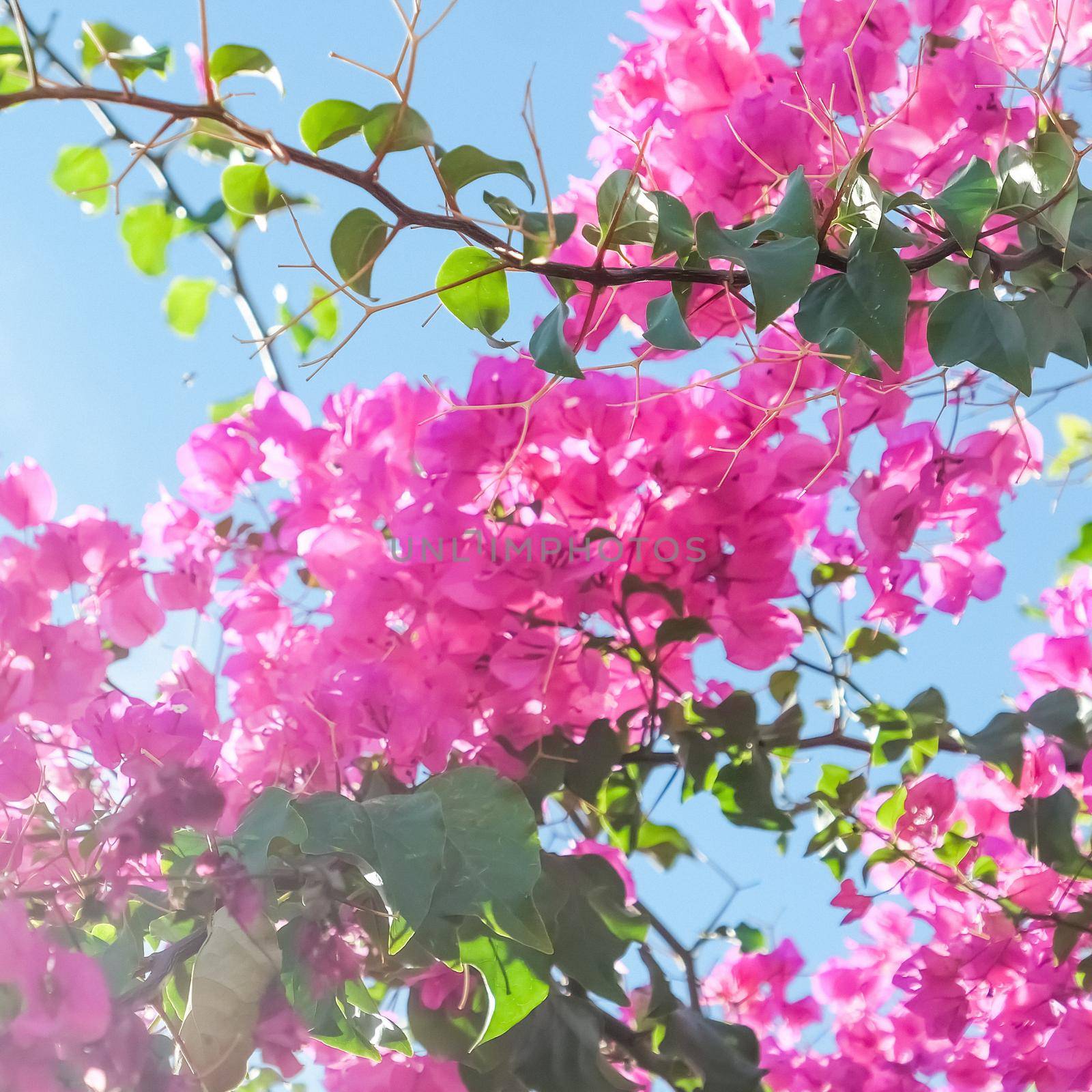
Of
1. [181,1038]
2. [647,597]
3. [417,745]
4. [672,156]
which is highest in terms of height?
[672,156]

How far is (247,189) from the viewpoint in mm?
452

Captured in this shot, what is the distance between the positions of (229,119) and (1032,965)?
0.63 m

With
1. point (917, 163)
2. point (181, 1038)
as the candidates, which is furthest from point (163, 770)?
point (917, 163)

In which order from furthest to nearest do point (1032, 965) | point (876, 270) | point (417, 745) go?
point (1032, 965) → point (417, 745) → point (876, 270)

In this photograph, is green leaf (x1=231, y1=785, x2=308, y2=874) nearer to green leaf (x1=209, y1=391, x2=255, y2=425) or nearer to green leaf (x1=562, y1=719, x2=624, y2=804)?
green leaf (x1=562, y1=719, x2=624, y2=804)

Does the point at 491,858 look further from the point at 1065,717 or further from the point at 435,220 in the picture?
the point at 1065,717

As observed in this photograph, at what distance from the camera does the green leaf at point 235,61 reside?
444 mm

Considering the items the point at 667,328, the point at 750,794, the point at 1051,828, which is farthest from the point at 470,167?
the point at 1051,828

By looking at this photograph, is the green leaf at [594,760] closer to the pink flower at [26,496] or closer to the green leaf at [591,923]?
the green leaf at [591,923]

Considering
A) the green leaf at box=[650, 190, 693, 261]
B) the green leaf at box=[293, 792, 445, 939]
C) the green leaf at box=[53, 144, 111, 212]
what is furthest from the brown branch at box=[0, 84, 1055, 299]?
the green leaf at box=[53, 144, 111, 212]

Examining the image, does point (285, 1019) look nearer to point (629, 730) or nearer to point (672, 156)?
point (629, 730)

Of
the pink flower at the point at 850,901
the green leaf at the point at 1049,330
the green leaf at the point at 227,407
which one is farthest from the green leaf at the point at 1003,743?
the green leaf at the point at 227,407

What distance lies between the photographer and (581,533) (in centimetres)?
55

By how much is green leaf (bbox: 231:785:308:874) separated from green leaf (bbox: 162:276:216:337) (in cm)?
65
